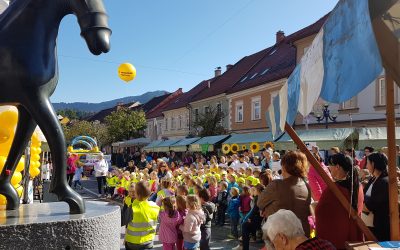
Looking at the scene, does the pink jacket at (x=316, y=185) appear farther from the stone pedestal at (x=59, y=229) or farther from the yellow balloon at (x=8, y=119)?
the yellow balloon at (x=8, y=119)

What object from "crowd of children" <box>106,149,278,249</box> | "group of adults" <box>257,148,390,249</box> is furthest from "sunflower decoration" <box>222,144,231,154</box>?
"group of adults" <box>257,148,390,249</box>

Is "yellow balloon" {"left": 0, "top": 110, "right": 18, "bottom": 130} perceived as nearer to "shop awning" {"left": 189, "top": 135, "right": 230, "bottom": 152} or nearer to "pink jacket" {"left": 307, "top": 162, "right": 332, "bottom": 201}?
"pink jacket" {"left": 307, "top": 162, "right": 332, "bottom": 201}

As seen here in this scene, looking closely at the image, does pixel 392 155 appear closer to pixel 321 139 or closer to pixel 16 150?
pixel 16 150

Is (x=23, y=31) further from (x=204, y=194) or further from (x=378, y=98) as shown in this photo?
(x=378, y=98)

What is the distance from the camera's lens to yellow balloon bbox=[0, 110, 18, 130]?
4805 millimetres

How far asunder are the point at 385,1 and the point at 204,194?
17.0ft

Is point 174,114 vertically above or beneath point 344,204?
above

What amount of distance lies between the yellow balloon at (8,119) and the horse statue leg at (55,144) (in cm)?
214

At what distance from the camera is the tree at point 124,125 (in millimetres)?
46625

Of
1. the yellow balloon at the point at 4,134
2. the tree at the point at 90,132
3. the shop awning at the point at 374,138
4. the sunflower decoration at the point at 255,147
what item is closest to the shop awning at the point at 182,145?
the sunflower decoration at the point at 255,147

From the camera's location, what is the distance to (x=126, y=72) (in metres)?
11.2

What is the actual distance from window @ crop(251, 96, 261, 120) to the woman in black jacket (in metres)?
24.4

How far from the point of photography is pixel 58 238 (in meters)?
2.61

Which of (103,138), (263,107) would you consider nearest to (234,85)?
(263,107)
